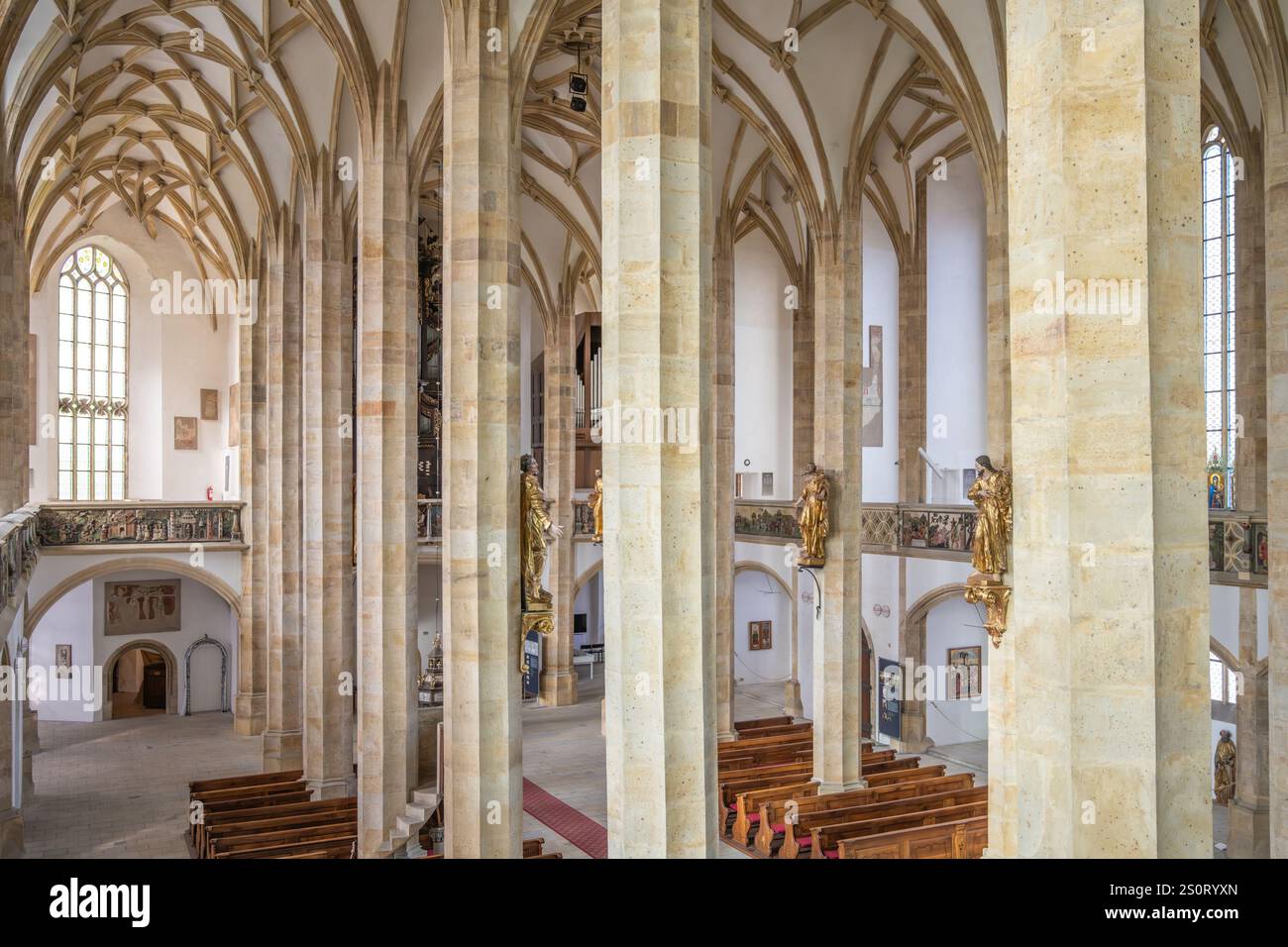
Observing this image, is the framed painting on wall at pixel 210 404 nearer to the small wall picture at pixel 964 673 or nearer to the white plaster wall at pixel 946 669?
the white plaster wall at pixel 946 669

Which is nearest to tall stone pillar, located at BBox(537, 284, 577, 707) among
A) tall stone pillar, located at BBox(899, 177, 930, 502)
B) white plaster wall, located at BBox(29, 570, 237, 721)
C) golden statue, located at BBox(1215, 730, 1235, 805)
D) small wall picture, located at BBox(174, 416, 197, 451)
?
tall stone pillar, located at BBox(899, 177, 930, 502)

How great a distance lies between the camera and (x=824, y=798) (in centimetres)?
1565

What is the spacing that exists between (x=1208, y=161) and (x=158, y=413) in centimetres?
2727

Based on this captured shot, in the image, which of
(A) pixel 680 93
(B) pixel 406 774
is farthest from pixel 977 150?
(B) pixel 406 774

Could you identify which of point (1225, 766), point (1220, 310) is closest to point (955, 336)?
point (1220, 310)

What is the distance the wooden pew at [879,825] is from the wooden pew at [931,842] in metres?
0.24

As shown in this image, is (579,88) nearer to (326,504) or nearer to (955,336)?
(326,504)

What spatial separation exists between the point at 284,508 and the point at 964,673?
15850 millimetres

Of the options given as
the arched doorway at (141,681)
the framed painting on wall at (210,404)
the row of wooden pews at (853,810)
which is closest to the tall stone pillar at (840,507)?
the row of wooden pews at (853,810)

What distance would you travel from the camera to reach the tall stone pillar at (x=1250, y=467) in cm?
1519

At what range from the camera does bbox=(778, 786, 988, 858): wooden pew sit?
14414 mm

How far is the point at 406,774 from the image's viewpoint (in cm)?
1481

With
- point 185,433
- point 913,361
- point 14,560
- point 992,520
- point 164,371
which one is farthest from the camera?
point 185,433

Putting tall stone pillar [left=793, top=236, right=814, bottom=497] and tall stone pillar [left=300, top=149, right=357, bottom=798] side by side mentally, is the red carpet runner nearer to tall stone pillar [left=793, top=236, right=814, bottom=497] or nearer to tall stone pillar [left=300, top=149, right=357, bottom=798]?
tall stone pillar [left=300, top=149, right=357, bottom=798]
